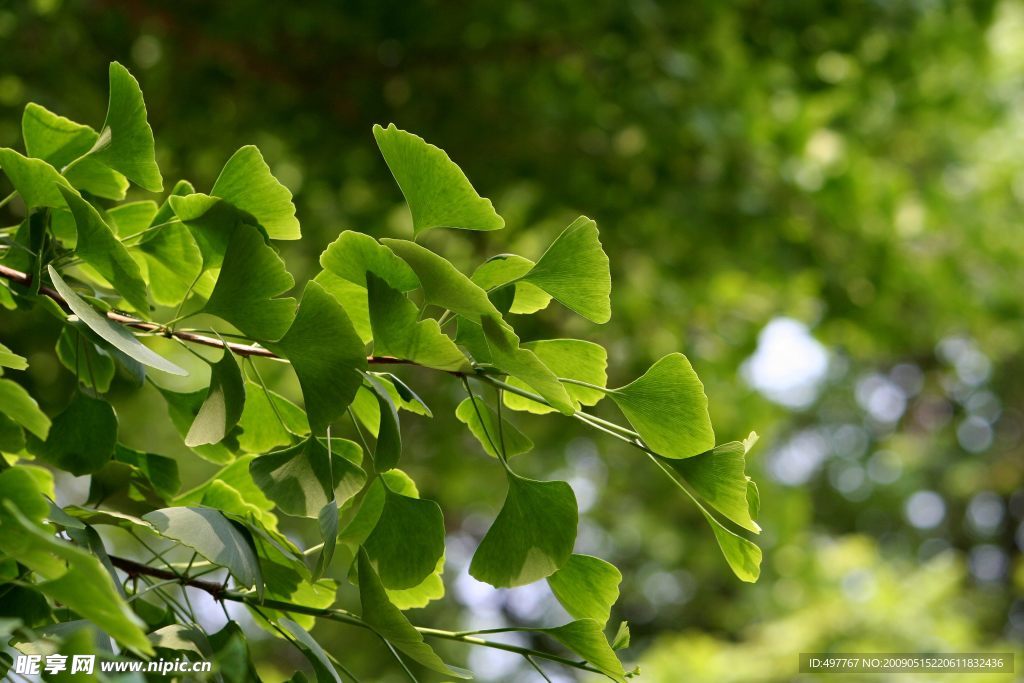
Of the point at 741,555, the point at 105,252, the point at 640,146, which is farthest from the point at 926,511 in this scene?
the point at 105,252

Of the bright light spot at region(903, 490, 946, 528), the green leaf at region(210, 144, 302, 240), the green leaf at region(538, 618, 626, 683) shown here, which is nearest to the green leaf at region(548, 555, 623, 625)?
the green leaf at region(538, 618, 626, 683)

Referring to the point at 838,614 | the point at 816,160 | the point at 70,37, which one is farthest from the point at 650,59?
the point at 838,614

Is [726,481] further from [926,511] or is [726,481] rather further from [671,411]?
[926,511]

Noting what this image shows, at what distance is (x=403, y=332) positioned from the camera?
234 millimetres

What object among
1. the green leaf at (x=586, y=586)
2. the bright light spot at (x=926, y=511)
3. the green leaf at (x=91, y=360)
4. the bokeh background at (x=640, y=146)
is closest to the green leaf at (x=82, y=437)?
the green leaf at (x=91, y=360)

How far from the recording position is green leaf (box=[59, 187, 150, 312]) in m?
0.22

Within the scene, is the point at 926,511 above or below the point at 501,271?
below

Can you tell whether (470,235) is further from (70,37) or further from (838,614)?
(838,614)

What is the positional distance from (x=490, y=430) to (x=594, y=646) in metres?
0.06

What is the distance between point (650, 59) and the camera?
1.22m

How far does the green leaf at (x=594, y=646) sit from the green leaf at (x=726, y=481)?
0.15ft

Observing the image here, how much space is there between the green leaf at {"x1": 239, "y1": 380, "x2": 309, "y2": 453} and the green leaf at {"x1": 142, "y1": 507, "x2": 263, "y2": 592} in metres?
0.05

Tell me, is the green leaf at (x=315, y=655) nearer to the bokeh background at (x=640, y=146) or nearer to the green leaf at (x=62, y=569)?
the green leaf at (x=62, y=569)

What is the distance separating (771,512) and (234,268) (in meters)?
1.53
